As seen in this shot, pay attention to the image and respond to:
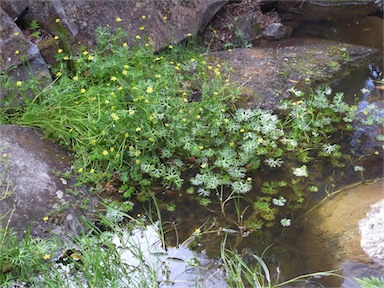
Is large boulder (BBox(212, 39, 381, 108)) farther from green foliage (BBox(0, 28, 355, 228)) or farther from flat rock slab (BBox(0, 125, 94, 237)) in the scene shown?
flat rock slab (BBox(0, 125, 94, 237))

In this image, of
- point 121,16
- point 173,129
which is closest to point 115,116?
point 173,129

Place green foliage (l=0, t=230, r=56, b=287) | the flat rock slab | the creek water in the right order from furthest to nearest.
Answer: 1. the flat rock slab
2. the creek water
3. green foliage (l=0, t=230, r=56, b=287)

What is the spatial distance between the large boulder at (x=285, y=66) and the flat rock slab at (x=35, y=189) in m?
1.88

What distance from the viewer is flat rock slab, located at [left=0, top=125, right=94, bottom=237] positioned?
11.2 ft

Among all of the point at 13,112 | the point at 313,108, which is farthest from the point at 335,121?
the point at 13,112

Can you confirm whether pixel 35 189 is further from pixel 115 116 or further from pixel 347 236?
pixel 347 236

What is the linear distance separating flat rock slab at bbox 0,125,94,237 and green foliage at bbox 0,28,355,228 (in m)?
0.17

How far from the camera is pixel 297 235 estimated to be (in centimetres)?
358

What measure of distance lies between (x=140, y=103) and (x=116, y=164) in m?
0.55

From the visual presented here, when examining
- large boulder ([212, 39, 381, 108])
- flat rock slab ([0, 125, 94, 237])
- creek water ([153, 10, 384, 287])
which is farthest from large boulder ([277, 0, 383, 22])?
flat rock slab ([0, 125, 94, 237])

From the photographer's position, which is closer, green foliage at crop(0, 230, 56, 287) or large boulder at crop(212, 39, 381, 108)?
green foliage at crop(0, 230, 56, 287)

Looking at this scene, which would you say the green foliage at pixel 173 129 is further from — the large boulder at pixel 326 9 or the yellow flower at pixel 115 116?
the large boulder at pixel 326 9

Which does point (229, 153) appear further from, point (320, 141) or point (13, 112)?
point (13, 112)

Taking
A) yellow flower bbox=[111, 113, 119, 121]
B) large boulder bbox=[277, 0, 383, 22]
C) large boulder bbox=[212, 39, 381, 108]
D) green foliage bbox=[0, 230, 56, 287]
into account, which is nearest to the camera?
green foliage bbox=[0, 230, 56, 287]
